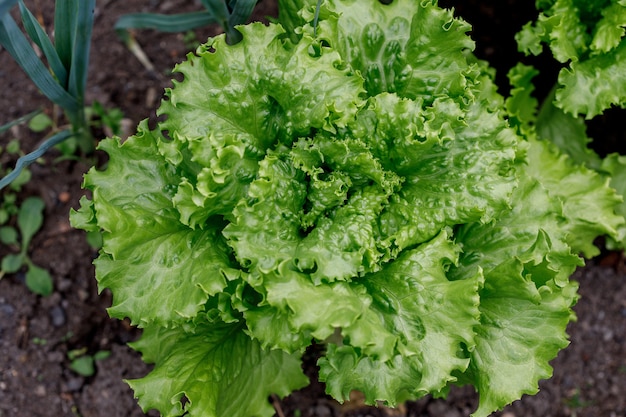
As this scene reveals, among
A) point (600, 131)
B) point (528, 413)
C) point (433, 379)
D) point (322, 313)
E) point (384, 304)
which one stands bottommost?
point (528, 413)

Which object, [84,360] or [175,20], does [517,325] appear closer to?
[175,20]

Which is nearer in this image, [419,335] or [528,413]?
[419,335]

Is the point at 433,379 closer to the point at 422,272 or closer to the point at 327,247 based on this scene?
the point at 422,272

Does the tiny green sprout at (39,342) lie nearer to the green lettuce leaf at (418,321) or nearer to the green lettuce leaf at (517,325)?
the green lettuce leaf at (418,321)

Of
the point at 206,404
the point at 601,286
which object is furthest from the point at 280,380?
the point at 601,286

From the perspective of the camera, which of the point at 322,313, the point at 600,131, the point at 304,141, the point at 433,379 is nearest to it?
the point at 322,313

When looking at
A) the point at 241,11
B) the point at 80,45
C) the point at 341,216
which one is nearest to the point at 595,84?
the point at 341,216

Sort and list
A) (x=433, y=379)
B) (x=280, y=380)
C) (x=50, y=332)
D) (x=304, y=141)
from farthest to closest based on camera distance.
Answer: (x=50, y=332)
(x=280, y=380)
(x=304, y=141)
(x=433, y=379)

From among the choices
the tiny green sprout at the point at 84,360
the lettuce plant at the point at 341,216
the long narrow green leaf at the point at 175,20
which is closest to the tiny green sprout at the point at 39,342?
→ the tiny green sprout at the point at 84,360

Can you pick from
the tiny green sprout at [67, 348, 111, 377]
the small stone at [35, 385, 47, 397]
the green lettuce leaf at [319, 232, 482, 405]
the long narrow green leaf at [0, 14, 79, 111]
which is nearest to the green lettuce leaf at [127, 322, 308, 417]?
the green lettuce leaf at [319, 232, 482, 405]
